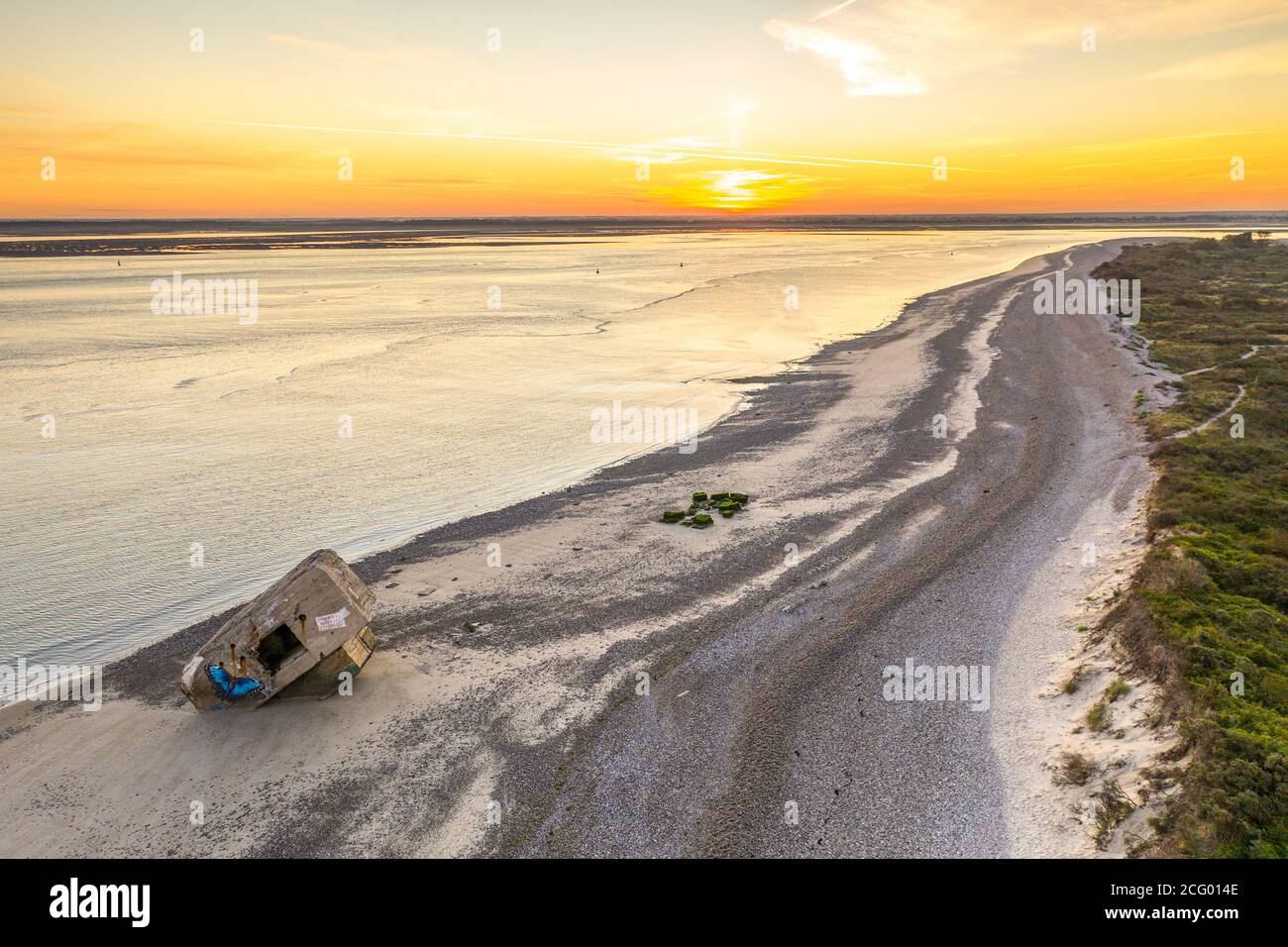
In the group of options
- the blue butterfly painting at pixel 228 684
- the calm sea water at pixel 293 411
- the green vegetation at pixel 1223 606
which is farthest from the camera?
the calm sea water at pixel 293 411

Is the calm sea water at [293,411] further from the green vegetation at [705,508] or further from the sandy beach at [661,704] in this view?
the green vegetation at [705,508]

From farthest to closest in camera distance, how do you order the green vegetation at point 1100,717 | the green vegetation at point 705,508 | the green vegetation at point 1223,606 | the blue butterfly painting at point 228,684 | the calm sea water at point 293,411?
the green vegetation at point 705,508 < the calm sea water at point 293,411 < the blue butterfly painting at point 228,684 < the green vegetation at point 1100,717 < the green vegetation at point 1223,606

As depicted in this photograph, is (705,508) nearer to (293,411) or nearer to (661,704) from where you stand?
(661,704)

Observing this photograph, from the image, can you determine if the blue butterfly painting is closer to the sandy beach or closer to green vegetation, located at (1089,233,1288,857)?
the sandy beach

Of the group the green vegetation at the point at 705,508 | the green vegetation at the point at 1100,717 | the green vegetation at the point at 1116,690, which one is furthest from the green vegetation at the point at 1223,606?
the green vegetation at the point at 705,508

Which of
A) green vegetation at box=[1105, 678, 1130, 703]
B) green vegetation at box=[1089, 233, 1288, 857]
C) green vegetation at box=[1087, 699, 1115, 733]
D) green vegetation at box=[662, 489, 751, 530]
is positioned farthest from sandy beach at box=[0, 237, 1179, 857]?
green vegetation at box=[1089, 233, 1288, 857]

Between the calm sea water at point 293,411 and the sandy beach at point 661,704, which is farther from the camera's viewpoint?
the calm sea water at point 293,411

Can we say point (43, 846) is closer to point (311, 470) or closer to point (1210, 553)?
point (311, 470)
